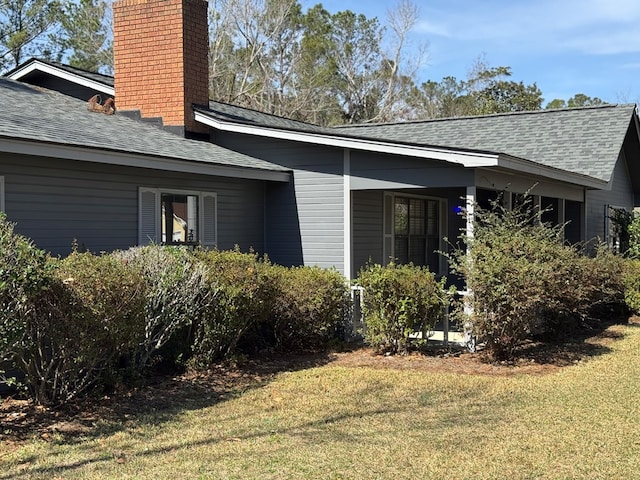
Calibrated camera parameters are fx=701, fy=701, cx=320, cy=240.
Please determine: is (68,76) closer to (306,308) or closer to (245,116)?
(245,116)

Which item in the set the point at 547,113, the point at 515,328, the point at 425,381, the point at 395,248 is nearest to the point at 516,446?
the point at 425,381

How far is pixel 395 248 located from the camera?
45.4 feet

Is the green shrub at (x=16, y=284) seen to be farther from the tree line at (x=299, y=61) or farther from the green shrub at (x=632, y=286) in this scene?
the tree line at (x=299, y=61)

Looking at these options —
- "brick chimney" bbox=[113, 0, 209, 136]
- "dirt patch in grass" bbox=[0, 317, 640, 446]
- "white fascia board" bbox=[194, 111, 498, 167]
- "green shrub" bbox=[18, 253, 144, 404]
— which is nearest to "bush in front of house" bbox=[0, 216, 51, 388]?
"green shrub" bbox=[18, 253, 144, 404]

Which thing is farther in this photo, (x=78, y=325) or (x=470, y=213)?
(x=470, y=213)

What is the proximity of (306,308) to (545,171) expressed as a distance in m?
4.74

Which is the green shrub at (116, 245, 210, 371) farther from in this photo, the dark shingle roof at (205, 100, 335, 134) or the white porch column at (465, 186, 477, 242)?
the dark shingle roof at (205, 100, 335, 134)

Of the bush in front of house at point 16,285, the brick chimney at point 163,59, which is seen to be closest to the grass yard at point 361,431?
the bush in front of house at point 16,285

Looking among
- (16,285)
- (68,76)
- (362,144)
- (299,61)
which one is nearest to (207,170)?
(362,144)

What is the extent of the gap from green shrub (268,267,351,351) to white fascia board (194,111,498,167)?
2015 mm

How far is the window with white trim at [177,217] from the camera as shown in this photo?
32.7 feet

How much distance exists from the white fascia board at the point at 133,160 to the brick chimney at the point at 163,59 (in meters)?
1.80

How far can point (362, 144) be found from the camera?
10.6 metres

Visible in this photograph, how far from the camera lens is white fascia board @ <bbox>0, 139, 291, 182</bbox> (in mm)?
7832
